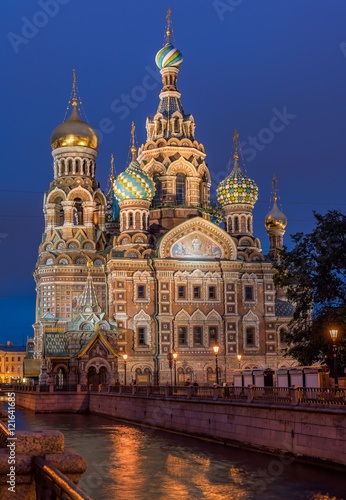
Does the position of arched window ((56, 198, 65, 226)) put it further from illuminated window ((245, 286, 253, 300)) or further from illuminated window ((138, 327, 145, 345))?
illuminated window ((245, 286, 253, 300))

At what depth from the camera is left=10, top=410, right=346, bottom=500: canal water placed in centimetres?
1574

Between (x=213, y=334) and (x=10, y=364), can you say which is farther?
(x=10, y=364)

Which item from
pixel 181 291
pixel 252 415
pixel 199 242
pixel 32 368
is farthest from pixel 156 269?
pixel 252 415

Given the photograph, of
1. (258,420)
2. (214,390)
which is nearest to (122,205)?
(214,390)

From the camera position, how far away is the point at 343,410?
17.3 m

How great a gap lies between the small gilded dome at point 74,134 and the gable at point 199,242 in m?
12.1

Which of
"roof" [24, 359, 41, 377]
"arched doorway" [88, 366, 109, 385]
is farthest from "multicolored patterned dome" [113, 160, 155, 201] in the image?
"roof" [24, 359, 41, 377]

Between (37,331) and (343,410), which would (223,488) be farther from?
(37,331)

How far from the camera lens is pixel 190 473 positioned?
18.5 m

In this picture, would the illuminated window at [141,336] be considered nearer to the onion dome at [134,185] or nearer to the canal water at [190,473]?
the onion dome at [134,185]

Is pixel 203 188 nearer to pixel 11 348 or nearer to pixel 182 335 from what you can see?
pixel 182 335

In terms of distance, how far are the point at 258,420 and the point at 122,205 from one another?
93.5 ft

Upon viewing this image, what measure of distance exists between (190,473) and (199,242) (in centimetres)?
3015

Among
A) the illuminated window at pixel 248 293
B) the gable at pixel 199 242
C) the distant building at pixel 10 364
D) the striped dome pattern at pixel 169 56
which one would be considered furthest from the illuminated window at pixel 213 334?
the distant building at pixel 10 364
